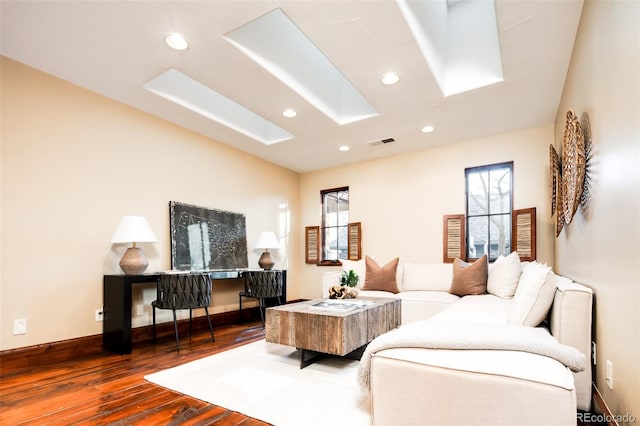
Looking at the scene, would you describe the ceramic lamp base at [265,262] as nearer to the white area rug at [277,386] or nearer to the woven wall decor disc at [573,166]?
the white area rug at [277,386]

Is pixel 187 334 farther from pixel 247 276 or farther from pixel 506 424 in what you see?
pixel 506 424

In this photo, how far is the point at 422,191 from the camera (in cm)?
507

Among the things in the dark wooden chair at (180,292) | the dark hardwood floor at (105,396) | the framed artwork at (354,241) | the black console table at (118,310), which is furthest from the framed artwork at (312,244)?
the black console table at (118,310)

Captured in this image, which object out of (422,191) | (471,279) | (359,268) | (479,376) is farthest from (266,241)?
(479,376)

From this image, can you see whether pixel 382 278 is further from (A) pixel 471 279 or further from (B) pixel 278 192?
(B) pixel 278 192

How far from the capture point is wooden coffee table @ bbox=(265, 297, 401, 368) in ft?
8.11

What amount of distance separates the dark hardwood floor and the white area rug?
0.35 feet

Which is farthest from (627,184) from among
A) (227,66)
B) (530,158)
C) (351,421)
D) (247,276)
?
(247,276)

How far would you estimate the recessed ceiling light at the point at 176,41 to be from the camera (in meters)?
2.52

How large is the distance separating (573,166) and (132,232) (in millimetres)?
3731

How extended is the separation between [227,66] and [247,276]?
2584 millimetres

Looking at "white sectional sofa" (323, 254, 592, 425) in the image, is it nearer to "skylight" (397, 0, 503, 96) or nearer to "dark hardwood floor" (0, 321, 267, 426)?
"dark hardwood floor" (0, 321, 267, 426)

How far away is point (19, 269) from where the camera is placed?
2.83 meters

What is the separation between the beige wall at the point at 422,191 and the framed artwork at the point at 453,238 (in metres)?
0.08
